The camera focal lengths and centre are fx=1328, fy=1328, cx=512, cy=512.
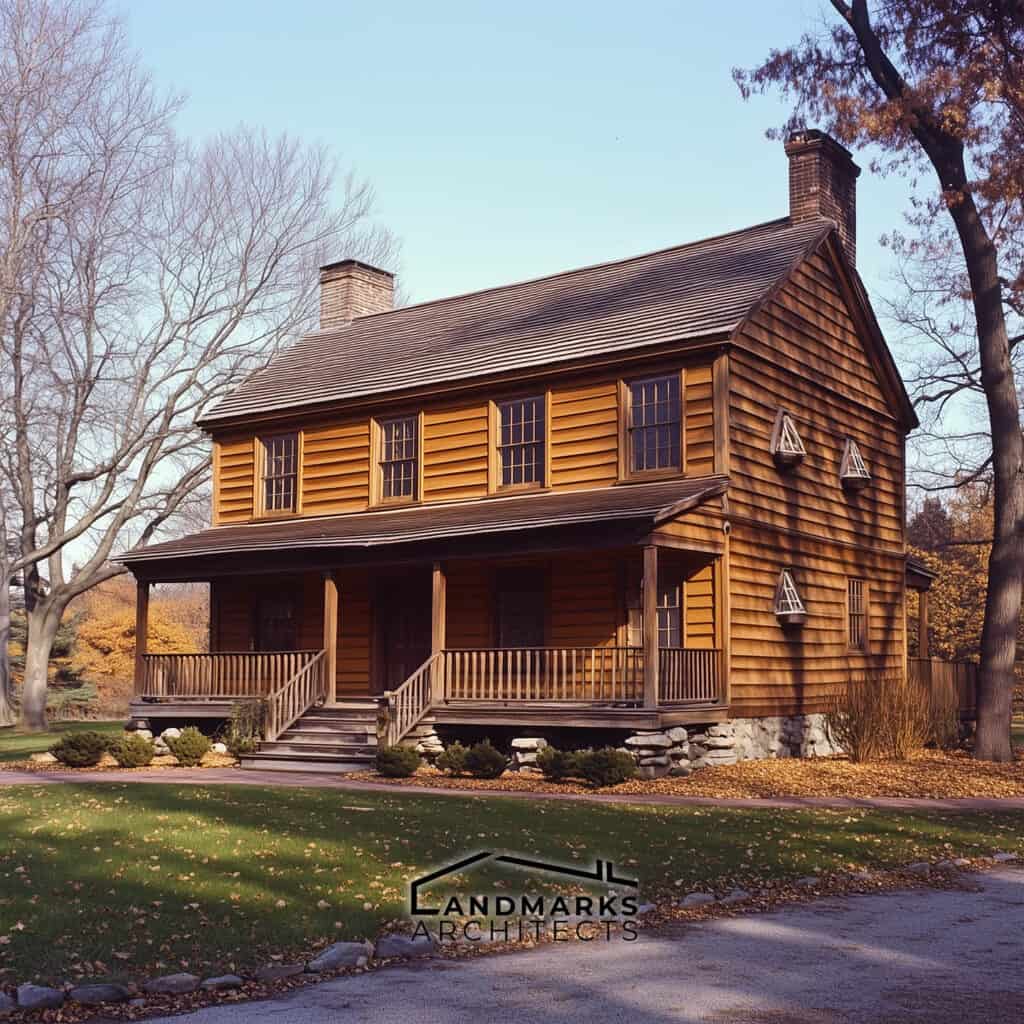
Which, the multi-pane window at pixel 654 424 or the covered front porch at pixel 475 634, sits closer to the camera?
the covered front porch at pixel 475 634

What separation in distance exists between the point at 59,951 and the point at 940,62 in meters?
20.1

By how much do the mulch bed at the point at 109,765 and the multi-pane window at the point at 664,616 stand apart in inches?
272

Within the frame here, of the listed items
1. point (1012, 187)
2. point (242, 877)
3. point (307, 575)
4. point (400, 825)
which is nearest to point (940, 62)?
point (1012, 187)

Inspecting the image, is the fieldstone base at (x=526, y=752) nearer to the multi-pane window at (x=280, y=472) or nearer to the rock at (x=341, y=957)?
the multi-pane window at (x=280, y=472)

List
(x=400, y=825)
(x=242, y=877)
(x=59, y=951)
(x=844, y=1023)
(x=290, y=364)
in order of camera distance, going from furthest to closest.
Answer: (x=290, y=364) → (x=400, y=825) → (x=242, y=877) → (x=59, y=951) → (x=844, y=1023)

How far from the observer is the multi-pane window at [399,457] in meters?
25.4

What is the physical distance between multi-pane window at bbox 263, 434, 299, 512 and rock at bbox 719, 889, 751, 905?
17979mm

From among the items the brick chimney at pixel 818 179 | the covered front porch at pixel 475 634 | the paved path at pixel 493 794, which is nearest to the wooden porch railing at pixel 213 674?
the covered front porch at pixel 475 634

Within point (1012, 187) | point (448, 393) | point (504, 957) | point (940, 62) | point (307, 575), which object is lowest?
point (504, 957)

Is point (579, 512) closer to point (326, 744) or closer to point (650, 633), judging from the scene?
point (650, 633)

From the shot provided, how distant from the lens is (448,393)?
24656mm

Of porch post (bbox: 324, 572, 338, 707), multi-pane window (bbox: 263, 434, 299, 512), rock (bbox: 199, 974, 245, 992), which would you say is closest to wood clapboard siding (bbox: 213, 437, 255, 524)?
multi-pane window (bbox: 263, 434, 299, 512)

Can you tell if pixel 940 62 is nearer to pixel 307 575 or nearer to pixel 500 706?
pixel 500 706

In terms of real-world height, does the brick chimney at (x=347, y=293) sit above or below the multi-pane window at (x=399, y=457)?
above
